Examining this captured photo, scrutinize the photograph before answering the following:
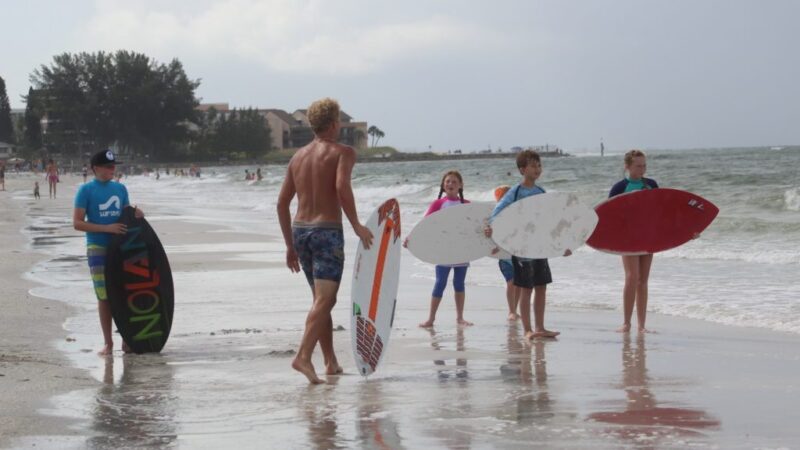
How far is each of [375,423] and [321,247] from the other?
1180mm

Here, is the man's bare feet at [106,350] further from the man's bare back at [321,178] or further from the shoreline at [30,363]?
the man's bare back at [321,178]

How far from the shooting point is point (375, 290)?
5.72 metres

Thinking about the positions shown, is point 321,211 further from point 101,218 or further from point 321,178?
point 101,218

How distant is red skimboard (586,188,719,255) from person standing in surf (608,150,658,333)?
7 centimetres

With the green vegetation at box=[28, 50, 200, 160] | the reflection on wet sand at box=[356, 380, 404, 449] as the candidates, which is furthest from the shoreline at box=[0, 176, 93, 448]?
the green vegetation at box=[28, 50, 200, 160]

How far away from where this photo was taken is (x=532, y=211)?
23.5 feet

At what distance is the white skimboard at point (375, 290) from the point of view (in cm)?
558

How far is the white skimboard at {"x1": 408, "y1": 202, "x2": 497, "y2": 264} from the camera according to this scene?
25.8 ft

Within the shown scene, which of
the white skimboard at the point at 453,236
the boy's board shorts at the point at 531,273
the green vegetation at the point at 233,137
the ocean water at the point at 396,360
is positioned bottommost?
the ocean water at the point at 396,360

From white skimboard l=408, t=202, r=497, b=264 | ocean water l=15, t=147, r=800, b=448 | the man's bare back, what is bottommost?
ocean water l=15, t=147, r=800, b=448

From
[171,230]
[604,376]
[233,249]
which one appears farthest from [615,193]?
[171,230]

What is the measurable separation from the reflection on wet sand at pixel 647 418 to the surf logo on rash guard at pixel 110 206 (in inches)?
130

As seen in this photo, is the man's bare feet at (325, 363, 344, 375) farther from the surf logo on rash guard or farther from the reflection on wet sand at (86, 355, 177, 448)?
the surf logo on rash guard

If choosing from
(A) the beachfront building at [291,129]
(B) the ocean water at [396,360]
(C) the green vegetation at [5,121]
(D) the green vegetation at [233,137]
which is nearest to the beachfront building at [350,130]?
(A) the beachfront building at [291,129]
